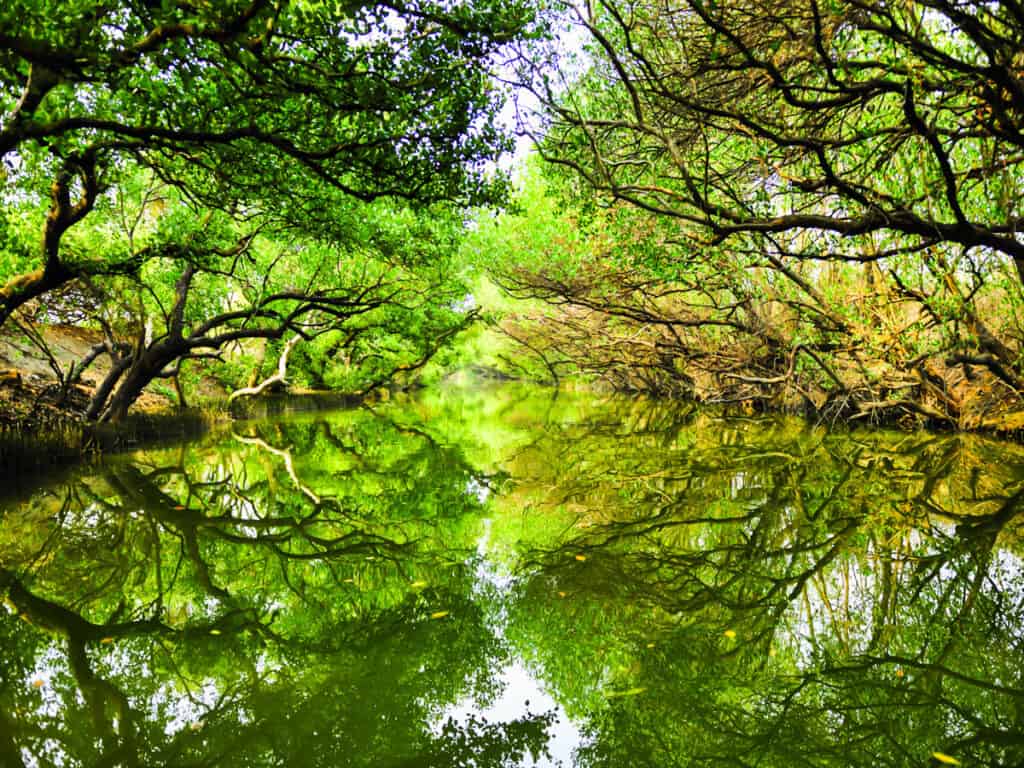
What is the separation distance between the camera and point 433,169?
21.2 ft

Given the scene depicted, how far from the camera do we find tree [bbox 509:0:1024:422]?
5090 mm

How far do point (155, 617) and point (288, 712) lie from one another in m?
1.79

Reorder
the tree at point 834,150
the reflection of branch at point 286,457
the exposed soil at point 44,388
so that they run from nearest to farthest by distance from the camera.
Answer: the tree at point 834,150
the reflection of branch at point 286,457
the exposed soil at point 44,388

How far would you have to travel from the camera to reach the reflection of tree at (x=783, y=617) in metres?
2.65

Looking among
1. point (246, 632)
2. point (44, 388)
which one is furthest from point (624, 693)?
point (44, 388)

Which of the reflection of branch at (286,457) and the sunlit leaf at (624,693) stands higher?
the reflection of branch at (286,457)

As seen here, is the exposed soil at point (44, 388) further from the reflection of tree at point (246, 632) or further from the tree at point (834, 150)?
the tree at point (834, 150)

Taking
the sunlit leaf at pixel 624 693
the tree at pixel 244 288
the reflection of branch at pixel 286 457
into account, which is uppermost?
the tree at pixel 244 288

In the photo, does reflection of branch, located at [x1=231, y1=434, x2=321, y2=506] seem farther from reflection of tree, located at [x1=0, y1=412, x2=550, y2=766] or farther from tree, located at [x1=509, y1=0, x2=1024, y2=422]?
tree, located at [x1=509, y1=0, x2=1024, y2=422]

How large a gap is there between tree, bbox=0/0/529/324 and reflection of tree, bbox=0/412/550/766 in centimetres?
351

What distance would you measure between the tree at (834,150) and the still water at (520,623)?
9.64ft

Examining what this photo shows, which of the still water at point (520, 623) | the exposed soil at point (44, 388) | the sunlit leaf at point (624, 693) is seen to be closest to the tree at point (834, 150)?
the still water at point (520, 623)

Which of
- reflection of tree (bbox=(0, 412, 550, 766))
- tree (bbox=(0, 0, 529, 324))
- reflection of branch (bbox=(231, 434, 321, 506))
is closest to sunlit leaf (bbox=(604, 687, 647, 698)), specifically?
reflection of tree (bbox=(0, 412, 550, 766))

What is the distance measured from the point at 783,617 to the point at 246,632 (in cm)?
341
